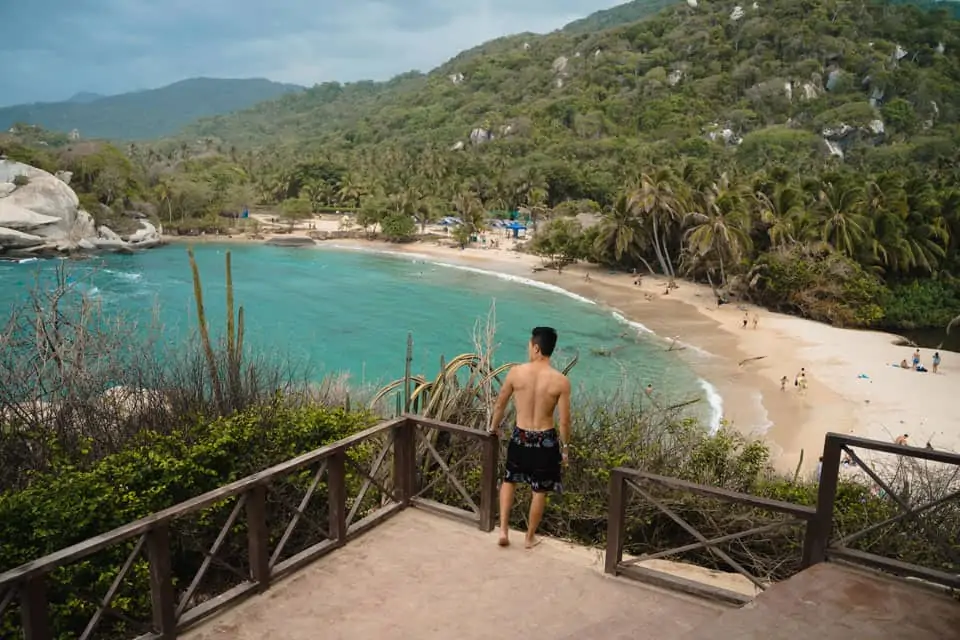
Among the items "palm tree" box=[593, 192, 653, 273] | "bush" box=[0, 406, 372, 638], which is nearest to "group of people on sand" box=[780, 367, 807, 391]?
"bush" box=[0, 406, 372, 638]

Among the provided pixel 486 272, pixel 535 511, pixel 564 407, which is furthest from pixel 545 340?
pixel 486 272

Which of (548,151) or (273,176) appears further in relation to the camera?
(548,151)

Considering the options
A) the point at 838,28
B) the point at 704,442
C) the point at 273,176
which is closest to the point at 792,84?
the point at 838,28

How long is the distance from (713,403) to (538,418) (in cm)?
1799

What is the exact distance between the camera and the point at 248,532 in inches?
179

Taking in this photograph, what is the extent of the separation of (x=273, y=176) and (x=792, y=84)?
88.1 m

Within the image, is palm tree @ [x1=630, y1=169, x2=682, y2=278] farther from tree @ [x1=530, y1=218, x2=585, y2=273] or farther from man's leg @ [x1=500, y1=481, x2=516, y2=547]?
man's leg @ [x1=500, y1=481, x2=516, y2=547]

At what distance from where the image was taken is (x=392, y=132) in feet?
494

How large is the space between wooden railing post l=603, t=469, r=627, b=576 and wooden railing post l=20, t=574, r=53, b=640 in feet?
10.9

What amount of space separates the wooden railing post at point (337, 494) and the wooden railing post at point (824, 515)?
3.19 meters

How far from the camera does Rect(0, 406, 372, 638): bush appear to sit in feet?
14.0

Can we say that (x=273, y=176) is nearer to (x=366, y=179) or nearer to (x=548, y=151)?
(x=366, y=179)

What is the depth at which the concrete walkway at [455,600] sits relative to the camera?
13.2ft

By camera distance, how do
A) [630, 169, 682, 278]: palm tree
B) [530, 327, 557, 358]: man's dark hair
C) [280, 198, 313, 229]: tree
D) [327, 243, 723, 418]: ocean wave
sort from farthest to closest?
[280, 198, 313, 229]: tree → [630, 169, 682, 278]: palm tree → [327, 243, 723, 418]: ocean wave → [530, 327, 557, 358]: man's dark hair
